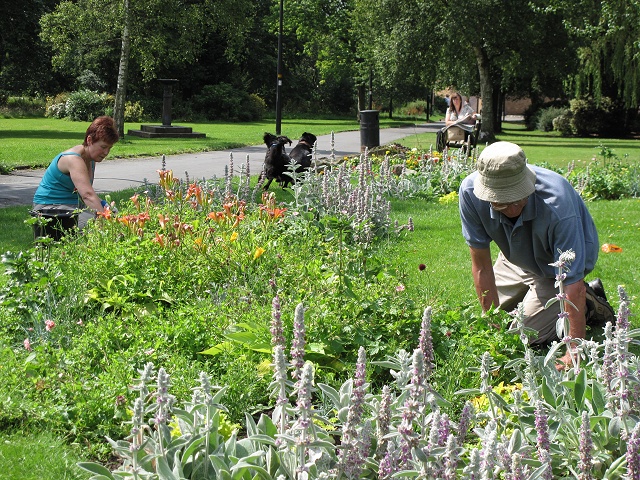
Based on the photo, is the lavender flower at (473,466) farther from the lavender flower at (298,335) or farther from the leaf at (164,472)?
the leaf at (164,472)

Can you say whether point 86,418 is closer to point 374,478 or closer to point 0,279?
point 374,478

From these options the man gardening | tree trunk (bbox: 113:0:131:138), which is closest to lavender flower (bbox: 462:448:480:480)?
the man gardening

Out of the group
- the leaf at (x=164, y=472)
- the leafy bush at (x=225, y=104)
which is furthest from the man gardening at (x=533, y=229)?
the leafy bush at (x=225, y=104)

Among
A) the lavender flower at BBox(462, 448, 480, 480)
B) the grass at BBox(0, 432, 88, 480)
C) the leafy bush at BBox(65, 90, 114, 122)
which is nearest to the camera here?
the lavender flower at BBox(462, 448, 480, 480)

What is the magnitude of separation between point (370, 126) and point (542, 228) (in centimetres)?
1599

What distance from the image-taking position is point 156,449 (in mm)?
2639

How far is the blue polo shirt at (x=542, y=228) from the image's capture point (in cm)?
395

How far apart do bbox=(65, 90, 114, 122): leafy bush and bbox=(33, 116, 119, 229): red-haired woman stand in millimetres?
32953

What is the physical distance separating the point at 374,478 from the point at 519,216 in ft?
6.30

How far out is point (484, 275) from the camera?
4.58 m

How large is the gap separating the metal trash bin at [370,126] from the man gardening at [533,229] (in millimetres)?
14888

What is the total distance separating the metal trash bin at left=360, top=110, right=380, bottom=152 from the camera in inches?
772

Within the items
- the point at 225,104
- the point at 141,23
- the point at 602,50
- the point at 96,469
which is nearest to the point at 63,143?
the point at 141,23

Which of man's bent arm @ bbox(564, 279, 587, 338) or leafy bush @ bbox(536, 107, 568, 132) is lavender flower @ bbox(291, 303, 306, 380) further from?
leafy bush @ bbox(536, 107, 568, 132)
